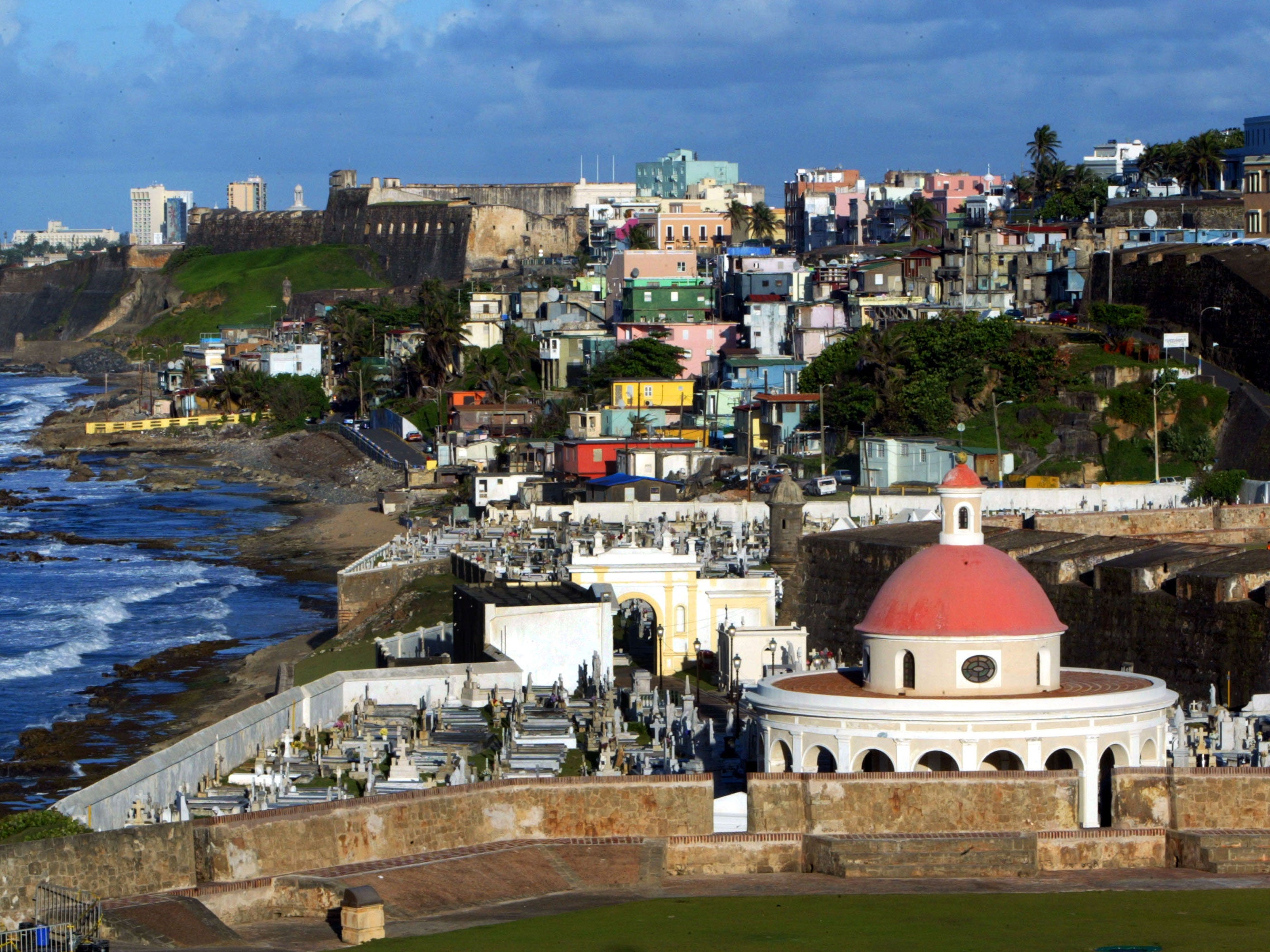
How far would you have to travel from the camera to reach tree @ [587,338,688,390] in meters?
88.3

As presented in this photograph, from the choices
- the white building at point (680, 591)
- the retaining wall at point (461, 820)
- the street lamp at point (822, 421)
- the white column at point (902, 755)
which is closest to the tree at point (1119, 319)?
the street lamp at point (822, 421)

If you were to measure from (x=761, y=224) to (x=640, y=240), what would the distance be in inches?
283

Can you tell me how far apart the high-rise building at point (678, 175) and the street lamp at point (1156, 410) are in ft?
337

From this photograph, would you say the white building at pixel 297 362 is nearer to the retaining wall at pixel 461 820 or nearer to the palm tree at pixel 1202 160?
the palm tree at pixel 1202 160

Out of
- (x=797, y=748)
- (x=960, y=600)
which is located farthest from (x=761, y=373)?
(x=797, y=748)

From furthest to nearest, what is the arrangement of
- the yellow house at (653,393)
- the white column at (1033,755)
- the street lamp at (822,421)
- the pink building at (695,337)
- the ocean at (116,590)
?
the pink building at (695,337) → the yellow house at (653,393) → the street lamp at (822,421) → the ocean at (116,590) → the white column at (1033,755)

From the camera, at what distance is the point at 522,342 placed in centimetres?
10012

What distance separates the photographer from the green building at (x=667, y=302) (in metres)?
99.2

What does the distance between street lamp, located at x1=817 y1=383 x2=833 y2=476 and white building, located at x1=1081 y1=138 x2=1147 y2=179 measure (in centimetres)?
4790

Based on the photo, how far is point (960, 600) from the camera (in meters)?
26.3

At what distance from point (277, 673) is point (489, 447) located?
1407 inches

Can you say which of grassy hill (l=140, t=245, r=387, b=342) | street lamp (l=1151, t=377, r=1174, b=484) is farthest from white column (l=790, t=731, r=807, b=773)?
grassy hill (l=140, t=245, r=387, b=342)

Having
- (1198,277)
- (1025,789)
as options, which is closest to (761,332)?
(1198,277)

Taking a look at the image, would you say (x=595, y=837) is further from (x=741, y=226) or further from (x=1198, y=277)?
(x=741, y=226)
